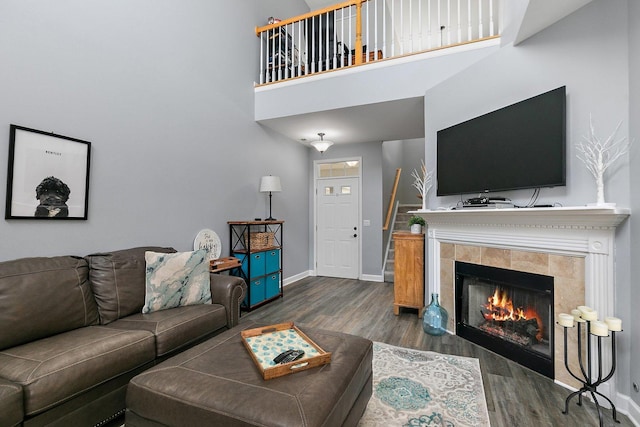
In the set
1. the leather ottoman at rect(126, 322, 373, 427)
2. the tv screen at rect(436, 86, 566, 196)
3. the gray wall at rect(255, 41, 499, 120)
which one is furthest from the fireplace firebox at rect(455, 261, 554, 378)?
the gray wall at rect(255, 41, 499, 120)

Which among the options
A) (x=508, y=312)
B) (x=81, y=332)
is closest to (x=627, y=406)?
(x=508, y=312)

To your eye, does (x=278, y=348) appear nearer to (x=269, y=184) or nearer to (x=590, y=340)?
(x=590, y=340)

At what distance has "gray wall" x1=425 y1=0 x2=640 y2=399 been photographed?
76.2 inches

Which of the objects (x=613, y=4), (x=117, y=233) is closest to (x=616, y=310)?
(x=613, y=4)

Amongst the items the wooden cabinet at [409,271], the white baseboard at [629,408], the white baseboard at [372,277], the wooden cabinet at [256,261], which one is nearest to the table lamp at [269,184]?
the wooden cabinet at [256,261]

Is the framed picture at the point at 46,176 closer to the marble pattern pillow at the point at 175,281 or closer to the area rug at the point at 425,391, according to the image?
the marble pattern pillow at the point at 175,281

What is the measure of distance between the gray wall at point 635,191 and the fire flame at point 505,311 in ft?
2.11

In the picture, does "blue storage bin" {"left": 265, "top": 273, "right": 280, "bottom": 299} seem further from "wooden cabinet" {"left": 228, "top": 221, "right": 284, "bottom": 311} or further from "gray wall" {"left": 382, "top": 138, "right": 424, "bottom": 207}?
"gray wall" {"left": 382, "top": 138, "right": 424, "bottom": 207}

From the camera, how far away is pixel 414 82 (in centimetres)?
359

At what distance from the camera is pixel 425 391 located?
2.11 m

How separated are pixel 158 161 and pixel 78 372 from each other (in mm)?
2142

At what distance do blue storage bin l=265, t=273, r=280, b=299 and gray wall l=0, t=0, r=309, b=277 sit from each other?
35.0 inches

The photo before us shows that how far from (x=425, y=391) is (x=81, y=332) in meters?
2.38

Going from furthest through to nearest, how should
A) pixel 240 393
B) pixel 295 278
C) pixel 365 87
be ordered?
pixel 295 278 < pixel 365 87 < pixel 240 393
